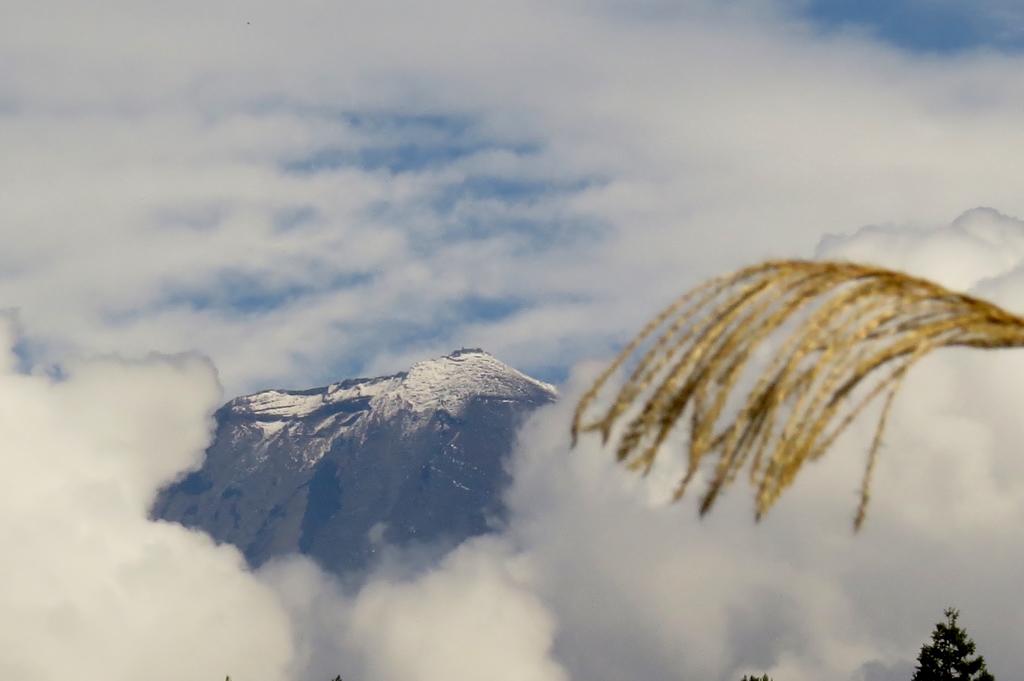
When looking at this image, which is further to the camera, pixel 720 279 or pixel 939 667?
pixel 939 667

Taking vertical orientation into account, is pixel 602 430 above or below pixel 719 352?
below

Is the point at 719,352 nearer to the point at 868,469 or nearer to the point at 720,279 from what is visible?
the point at 720,279

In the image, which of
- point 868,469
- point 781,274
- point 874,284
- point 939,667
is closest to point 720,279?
point 781,274

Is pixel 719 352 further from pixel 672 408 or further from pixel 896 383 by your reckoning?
pixel 896 383

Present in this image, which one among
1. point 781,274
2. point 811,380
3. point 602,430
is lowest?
point 602,430

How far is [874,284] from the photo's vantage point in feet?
20.4

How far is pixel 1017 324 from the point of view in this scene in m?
6.23

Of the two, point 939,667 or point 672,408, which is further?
point 939,667

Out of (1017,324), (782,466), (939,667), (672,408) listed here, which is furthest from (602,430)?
(939,667)

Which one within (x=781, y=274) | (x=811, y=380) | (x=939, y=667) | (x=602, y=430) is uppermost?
(x=781, y=274)

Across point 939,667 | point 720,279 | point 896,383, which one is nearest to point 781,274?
point 720,279

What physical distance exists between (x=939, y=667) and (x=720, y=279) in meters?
99.2

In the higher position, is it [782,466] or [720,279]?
[720,279]

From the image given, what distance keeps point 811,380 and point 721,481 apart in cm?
61
